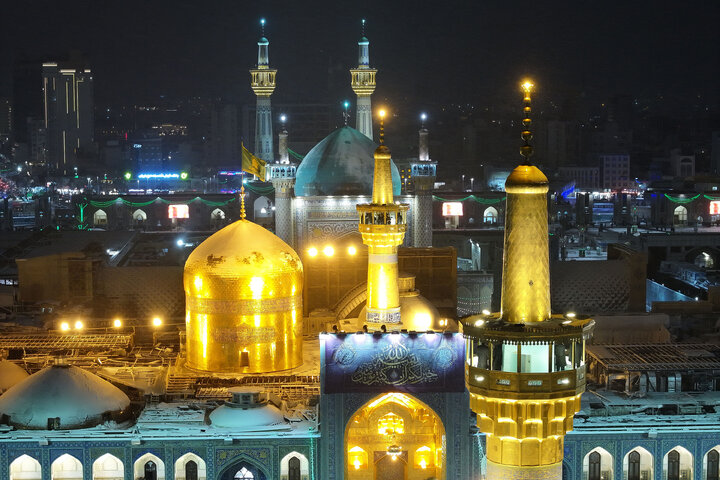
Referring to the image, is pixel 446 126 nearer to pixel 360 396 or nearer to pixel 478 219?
pixel 478 219

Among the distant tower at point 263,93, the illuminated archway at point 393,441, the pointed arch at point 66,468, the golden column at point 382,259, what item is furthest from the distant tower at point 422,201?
the pointed arch at point 66,468

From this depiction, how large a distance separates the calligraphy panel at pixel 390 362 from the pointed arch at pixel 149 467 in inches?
87.2

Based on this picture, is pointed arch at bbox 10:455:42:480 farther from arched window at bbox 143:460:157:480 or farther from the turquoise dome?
the turquoise dome

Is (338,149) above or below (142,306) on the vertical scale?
above

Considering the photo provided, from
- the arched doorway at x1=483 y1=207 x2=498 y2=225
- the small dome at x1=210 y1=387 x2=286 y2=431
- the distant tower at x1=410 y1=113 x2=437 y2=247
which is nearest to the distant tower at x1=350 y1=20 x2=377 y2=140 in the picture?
the distant tower at x1=410 y1=113 x2=437 y2=247

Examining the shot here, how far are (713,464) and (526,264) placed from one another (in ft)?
29.3

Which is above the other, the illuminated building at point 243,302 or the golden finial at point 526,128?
the golden finial at point 526,128

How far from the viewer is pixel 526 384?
8.62m

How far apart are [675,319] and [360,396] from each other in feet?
32.6

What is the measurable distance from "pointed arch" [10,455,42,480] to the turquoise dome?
33.0ft

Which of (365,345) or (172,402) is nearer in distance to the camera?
(365,345)

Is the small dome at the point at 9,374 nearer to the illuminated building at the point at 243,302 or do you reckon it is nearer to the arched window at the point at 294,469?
the illuminated building at the point at 243,302

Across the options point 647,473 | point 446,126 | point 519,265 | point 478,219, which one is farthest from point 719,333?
point 446,126

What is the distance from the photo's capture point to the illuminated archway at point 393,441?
17.0 m
